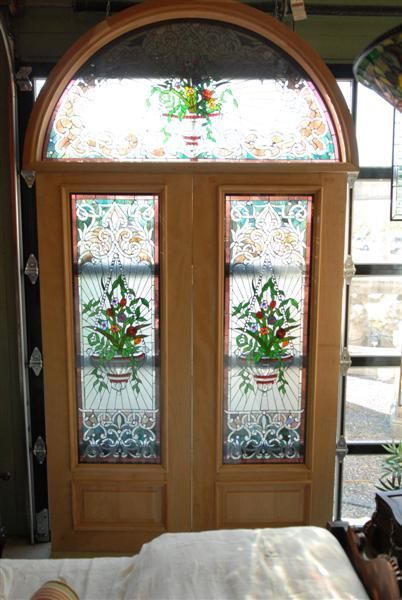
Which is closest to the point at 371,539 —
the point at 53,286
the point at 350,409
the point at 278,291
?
the point at 350,409

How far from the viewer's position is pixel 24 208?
2951mm

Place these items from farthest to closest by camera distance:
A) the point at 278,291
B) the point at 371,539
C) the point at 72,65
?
the point at 278,291, the point at 72,65, the point at 371,539

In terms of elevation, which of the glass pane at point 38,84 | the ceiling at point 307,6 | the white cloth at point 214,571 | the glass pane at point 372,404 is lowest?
the white cloth at point 214,571

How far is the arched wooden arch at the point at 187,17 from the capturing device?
2.63 metres

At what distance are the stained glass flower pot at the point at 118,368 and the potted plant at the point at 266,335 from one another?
21.2 inches

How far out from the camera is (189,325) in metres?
2.84

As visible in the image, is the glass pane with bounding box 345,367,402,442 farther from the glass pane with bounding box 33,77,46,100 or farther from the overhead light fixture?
the glass pane with bounding box 33,77,46,100

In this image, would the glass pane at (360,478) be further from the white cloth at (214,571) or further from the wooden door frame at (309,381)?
the white cloth at (214,571)

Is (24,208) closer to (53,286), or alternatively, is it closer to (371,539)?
(53,286)

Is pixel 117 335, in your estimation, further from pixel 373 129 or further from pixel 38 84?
pixel 373 129

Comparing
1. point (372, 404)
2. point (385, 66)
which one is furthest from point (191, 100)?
point (372, 404)

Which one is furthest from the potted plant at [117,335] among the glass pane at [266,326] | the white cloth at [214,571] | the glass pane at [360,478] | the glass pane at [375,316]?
the glass pane at [360,478]

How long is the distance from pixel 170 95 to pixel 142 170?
41 cm

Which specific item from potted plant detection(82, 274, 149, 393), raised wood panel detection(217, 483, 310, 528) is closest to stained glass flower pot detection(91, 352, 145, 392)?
potted plant detection(82, 274, 149, 393)
